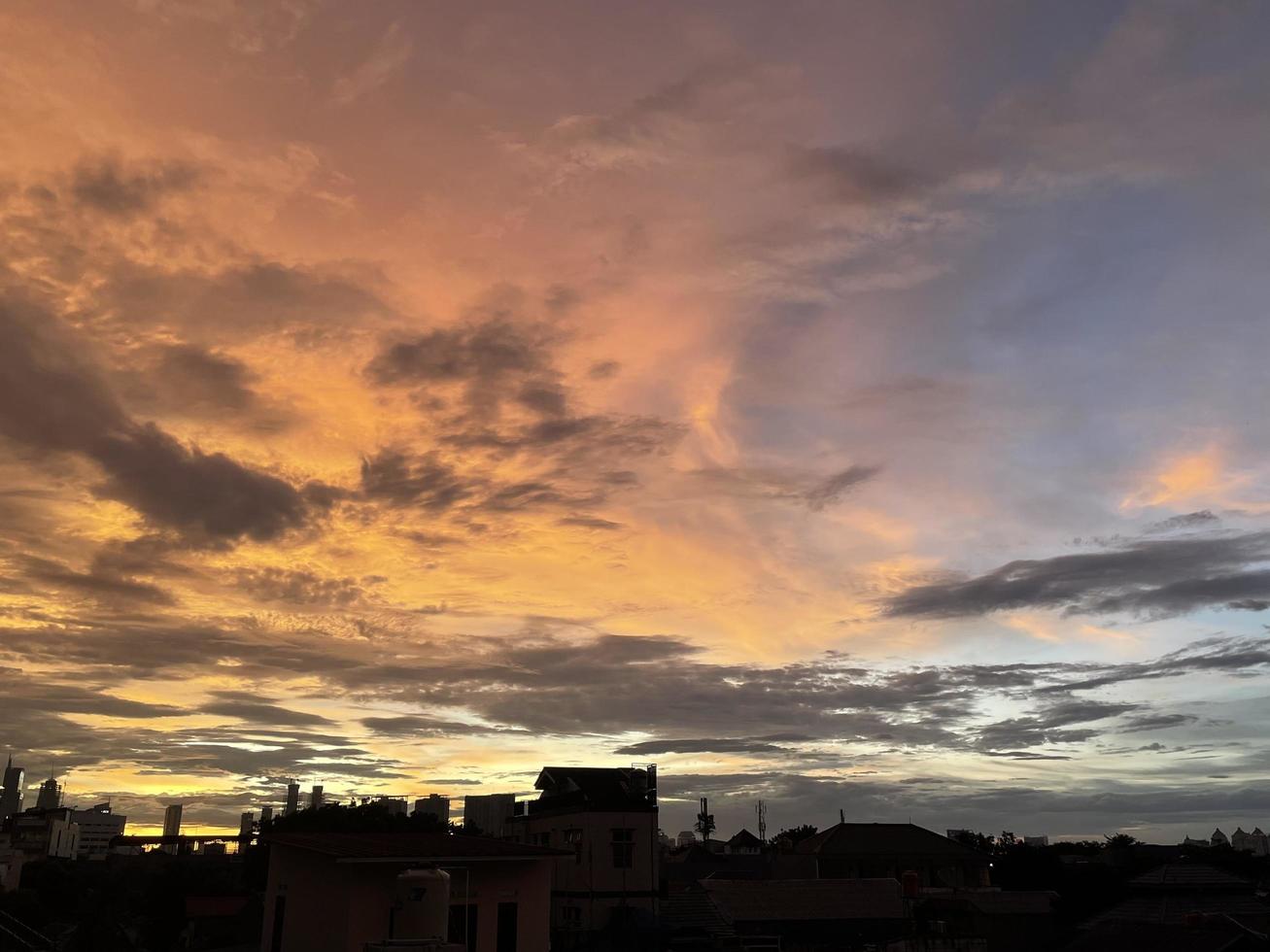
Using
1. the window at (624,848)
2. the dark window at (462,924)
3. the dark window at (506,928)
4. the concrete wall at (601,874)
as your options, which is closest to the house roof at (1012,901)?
the concrete wall at (601,874)

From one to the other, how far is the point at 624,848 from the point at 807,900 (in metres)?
13.4

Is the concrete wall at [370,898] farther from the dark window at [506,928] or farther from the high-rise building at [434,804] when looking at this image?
the high-rise building at [434,804]

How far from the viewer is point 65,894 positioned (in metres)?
99.5

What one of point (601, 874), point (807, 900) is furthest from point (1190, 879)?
point (601, 874)

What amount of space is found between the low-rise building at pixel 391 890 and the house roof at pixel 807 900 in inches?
1102

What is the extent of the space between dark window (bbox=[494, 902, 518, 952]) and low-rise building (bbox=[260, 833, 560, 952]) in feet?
0.13

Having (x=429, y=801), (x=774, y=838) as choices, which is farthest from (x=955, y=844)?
(x=429, y=801)

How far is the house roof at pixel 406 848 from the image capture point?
33.9 metres

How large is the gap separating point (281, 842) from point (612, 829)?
1058 inches

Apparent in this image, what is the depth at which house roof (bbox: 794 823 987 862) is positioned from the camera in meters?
83.9

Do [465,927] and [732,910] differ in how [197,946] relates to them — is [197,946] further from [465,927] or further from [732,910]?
[465,927]

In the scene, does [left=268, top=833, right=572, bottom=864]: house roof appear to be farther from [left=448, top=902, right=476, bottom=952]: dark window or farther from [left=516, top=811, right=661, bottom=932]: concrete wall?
[left=516, top=811, right=661, bottom=932]: concrete wall

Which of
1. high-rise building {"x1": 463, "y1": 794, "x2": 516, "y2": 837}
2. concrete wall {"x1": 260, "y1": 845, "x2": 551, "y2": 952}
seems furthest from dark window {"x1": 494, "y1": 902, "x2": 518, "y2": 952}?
high-rise building {"x1": 463, "y1": 794, "x2": 516, "y2": 837}

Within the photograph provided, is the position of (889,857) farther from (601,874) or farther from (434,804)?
(434,804)
